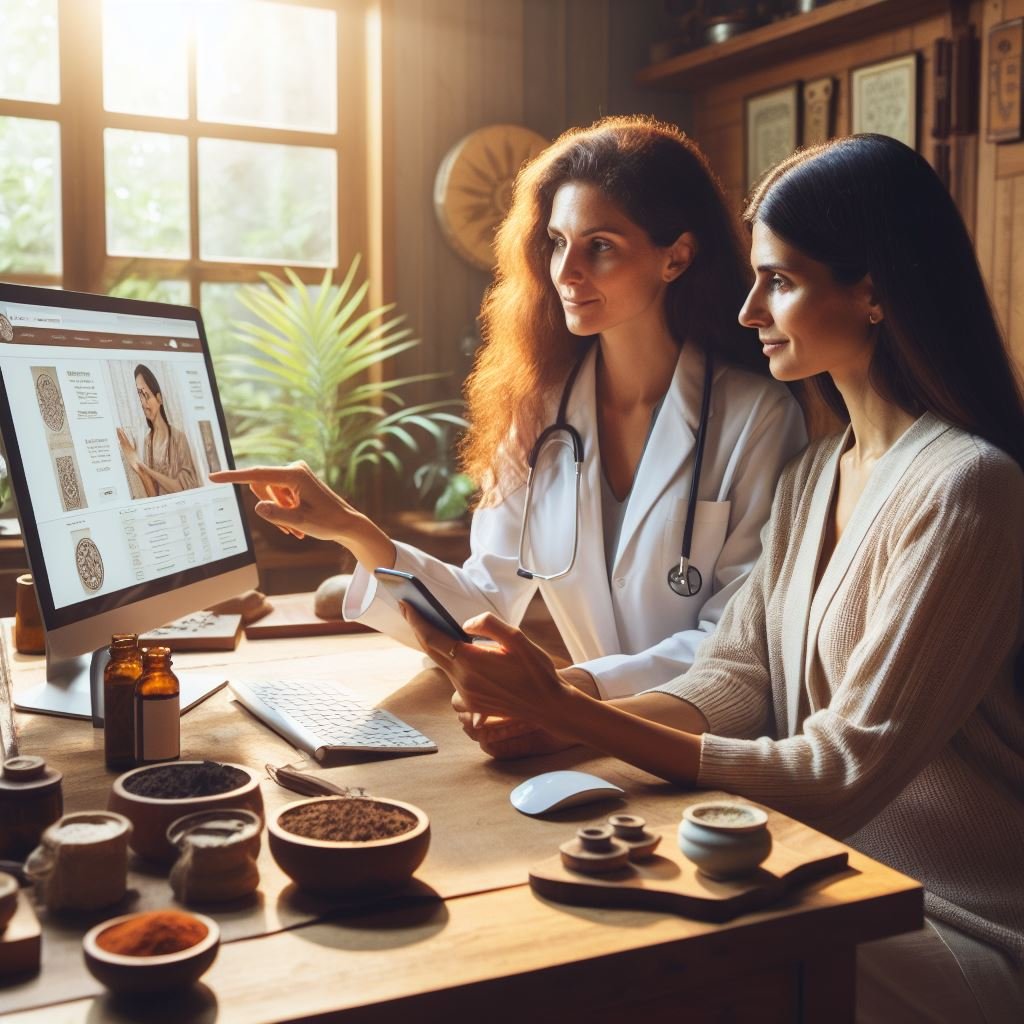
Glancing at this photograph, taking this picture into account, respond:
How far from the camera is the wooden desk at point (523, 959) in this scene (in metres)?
0.81

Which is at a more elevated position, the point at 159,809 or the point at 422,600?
the point at 422,600

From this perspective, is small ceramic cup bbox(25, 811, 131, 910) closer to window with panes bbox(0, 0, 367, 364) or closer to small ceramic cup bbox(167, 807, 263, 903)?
small ceramic cup bbox(167, 807, 263, 903)

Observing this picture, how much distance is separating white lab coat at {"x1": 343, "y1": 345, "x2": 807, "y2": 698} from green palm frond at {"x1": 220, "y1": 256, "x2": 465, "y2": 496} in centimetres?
181

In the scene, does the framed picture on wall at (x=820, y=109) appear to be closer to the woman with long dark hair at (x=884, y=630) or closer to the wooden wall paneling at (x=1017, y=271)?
the wooden wall paneling at (x=1017, y=271)

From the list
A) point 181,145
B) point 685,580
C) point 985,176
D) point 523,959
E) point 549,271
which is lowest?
point 523,959

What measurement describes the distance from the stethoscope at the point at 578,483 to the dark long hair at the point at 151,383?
2.17 feet

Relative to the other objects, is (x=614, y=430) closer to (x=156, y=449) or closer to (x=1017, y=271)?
(x=156, y=449)

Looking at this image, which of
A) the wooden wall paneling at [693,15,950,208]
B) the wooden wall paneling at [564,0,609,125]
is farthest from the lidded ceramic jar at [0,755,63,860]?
the wooden wall paneling at [564,0,609,125]

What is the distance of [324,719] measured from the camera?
57.7 inches

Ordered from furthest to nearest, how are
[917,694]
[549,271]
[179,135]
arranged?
[179,135] < [549,271] < [917,694]

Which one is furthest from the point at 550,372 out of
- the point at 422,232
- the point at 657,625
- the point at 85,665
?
the point at 422,232

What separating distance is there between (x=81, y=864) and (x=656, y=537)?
1196mm

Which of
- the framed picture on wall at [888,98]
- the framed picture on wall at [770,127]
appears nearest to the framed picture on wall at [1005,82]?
the framed picture on wall at [888,98]

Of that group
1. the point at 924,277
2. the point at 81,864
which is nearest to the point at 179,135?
the point at 924,277
